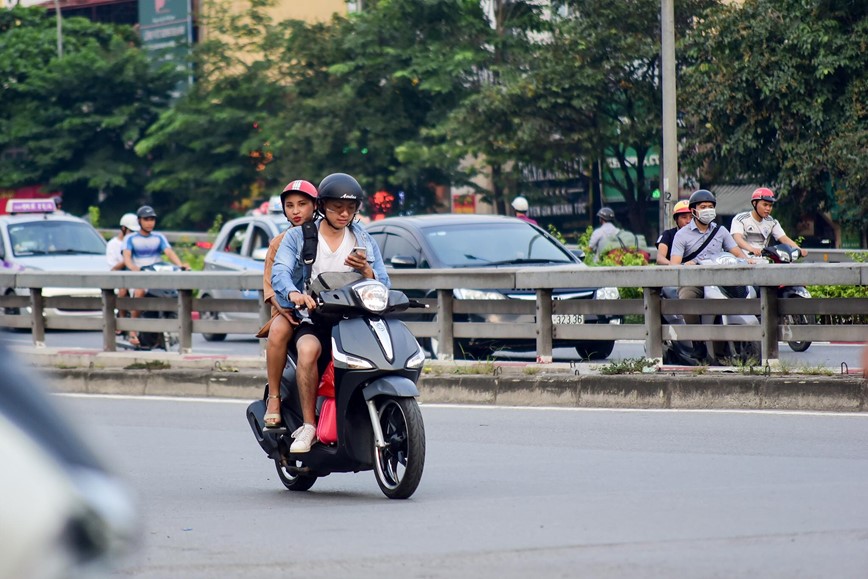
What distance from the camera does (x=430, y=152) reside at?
127ft

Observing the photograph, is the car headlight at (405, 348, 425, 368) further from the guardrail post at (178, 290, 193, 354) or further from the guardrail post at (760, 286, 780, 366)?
the guardrail post at (178, 290, 193, 354)

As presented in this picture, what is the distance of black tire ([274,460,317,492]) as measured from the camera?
27.6 ft

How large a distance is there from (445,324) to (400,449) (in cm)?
645

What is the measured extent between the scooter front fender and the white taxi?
1652cm

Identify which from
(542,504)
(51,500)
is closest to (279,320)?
(542,504)

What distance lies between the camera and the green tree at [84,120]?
168ft

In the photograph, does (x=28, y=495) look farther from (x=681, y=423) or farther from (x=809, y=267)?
(x=809, y=267)

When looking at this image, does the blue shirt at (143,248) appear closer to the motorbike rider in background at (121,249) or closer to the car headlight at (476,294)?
the motorbike rider in background at (121,249)

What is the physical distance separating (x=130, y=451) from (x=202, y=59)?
3748 centimetres

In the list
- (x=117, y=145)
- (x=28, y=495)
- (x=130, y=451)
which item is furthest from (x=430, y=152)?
(x=28, y=495)

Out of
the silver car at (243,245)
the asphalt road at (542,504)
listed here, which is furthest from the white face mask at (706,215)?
the silver car at (243,245)

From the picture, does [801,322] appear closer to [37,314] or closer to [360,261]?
[37,314]

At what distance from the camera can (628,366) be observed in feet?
41.1

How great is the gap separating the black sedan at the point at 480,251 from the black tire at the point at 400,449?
7.21m
